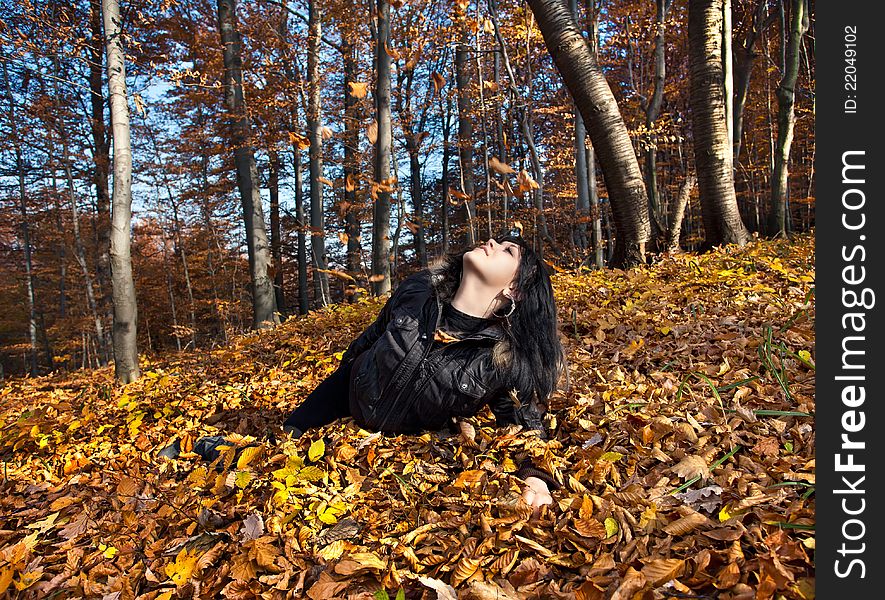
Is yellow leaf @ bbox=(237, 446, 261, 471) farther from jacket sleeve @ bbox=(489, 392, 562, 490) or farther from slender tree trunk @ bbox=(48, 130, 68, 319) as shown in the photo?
slender tree trunk @ bbox=(48, 130, 68, 319)

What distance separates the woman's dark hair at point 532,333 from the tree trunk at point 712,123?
4629mm

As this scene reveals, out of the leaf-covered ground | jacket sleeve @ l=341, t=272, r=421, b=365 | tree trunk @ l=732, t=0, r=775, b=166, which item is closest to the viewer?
the leaf-covered ground

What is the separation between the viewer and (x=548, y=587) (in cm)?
161

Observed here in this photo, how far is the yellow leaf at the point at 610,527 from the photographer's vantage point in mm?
1757

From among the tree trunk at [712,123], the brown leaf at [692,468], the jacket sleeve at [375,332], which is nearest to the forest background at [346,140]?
the tree trunk at [712,123]

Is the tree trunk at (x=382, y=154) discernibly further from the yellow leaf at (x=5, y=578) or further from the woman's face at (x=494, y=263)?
the yellow leaf at (x=5, y=578)

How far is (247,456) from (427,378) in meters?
1.01

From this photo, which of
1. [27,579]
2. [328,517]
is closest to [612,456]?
[328,517]

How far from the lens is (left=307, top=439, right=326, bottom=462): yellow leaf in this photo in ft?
8.23

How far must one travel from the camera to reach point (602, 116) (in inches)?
223

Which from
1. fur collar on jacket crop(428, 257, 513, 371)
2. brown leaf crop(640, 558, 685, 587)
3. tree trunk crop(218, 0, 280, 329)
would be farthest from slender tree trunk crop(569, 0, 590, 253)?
brown leaf crop(640, 558, 685, 587)

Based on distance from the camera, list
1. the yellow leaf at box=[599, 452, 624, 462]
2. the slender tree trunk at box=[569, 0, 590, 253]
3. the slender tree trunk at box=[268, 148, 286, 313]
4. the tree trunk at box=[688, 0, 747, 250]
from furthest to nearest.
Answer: the slender tree trunk at box=[268, 148, 286, 313] < the slender tree trunk at box=[569, 0, 590, 253] < the tree trunk at box=[688, 0, 747, 250] < the yellow leaf at box=[599, 452, 624, 462]

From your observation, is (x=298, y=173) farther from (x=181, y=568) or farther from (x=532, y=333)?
(x=181, y=568)

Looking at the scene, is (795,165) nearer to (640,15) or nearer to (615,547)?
(640,15)
